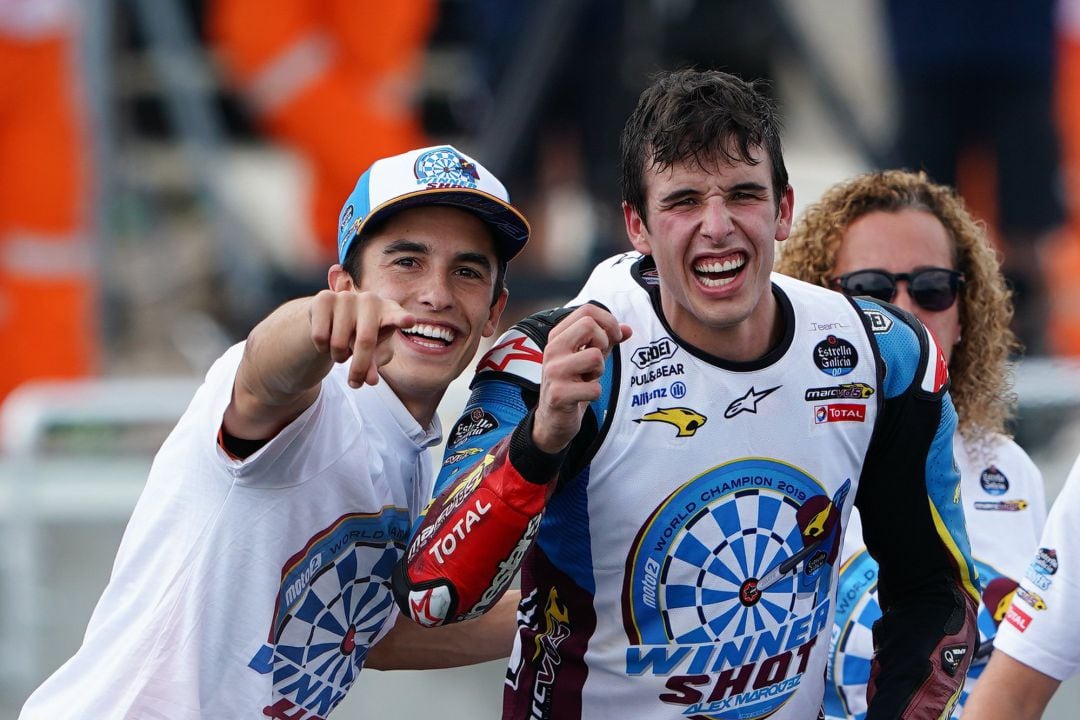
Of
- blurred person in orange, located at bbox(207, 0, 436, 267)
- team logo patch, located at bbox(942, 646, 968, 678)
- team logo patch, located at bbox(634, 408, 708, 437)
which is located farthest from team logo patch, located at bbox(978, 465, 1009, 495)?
blurred person in orange, located at bbox(207, 0, 436, 267)

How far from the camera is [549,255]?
26.7ft

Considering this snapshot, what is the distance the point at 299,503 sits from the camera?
121 inches

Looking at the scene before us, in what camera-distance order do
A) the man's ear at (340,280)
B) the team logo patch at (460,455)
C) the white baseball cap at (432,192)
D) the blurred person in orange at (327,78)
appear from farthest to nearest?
the blurred person in orange at (327,78) < the man's ear at (340,280) < the white baseball cap at (432,192) < the team logo patch at (460,455)

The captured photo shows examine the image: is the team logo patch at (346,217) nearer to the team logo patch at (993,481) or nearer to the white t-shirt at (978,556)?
the white t-shirt at (978,556)

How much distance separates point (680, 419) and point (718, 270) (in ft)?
0.90

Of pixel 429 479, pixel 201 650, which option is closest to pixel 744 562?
pixel 429 479

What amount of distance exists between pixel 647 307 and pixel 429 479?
2.07 feet

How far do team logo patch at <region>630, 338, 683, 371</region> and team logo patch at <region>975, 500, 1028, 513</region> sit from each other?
1.04m

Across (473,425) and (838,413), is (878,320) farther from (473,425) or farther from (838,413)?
(473,425)

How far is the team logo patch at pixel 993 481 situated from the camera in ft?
12.4

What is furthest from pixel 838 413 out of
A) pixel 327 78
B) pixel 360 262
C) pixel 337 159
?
pixel 327 78

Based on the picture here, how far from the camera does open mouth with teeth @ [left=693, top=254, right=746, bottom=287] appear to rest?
3.02m

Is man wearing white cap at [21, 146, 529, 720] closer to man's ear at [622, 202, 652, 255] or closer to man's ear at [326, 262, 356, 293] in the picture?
man's ear at [326, 262, 356, 293]

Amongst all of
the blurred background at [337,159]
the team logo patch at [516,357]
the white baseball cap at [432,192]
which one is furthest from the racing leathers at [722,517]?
the blurred background at [337,159]
